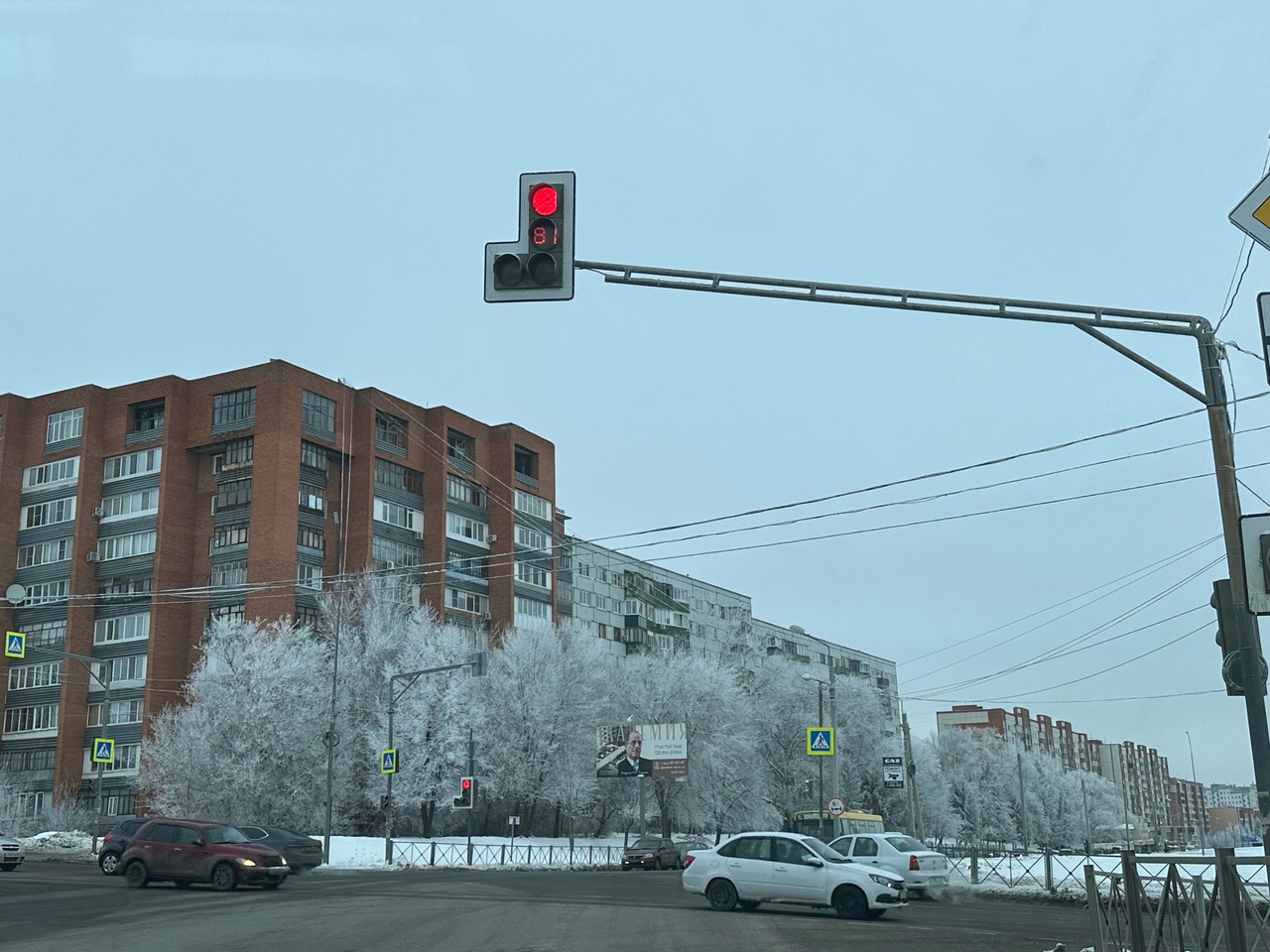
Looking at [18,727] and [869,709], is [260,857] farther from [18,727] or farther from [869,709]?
[869,709]

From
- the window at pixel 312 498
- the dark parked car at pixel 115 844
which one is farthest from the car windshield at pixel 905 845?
the window at pixel 312 498

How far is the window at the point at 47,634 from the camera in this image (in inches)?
3115

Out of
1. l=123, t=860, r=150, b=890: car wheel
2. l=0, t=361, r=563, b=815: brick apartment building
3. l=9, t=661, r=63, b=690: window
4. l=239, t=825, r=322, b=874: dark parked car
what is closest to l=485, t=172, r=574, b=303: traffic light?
l=123, t=860, r=150, b=890: car wheel

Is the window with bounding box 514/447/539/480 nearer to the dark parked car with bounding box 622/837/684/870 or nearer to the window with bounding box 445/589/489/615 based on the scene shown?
the window with bounding box 445/589/489/615

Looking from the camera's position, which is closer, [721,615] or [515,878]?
[515,878]

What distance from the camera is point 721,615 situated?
12306 cm

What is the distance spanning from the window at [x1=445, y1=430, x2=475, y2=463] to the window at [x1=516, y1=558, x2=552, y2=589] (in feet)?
26.1

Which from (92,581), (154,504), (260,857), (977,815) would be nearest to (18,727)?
(92,581)

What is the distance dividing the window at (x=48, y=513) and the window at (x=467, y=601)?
23758 mm

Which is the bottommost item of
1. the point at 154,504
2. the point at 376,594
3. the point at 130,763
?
the point at 130,763

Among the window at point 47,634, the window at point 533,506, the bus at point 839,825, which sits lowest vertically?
the bus at point 839,825

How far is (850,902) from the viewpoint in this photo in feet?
73.4

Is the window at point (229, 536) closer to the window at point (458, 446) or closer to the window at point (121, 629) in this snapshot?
the window at point (121, 629)

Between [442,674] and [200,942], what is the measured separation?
4959 centimetres
